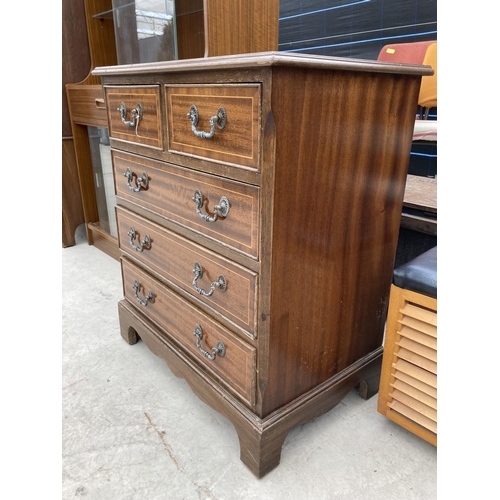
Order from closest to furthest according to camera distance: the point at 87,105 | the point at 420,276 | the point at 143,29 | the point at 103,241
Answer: the point at 420,276 → the point at 143,29 → the point at 87,105 → the point at 103,241

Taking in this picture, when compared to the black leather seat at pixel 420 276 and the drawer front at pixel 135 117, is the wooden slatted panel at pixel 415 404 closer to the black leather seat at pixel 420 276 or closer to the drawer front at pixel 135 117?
the black leather seat at pixel 420 276

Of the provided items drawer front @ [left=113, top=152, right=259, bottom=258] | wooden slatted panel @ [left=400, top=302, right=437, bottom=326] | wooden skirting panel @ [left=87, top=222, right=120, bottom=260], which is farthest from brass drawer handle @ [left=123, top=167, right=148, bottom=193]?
wooden skirting panel @ [left=87, top=222, right=120, bottom=260]

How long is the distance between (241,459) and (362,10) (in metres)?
3.74

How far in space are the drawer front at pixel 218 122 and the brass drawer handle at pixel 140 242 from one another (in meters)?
0.35

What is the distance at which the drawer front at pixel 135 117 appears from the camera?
3.35 ft

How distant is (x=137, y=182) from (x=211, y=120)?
0.47 metres

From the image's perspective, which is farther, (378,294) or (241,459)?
(378,294)

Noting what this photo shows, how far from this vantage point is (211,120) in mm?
818

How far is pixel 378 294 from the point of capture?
3.81ft

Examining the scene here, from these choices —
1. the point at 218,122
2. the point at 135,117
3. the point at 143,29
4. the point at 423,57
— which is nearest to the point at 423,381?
the point at 218,122

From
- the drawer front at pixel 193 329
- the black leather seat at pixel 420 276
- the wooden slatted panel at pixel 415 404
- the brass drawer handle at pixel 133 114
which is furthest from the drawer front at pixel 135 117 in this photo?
the wooden slatted panel at pixel 415 404

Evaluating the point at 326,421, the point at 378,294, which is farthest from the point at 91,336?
the point at 378,294

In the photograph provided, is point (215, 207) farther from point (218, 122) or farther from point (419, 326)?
point (419, 326)

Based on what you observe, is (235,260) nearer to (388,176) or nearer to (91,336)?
(388,176)
